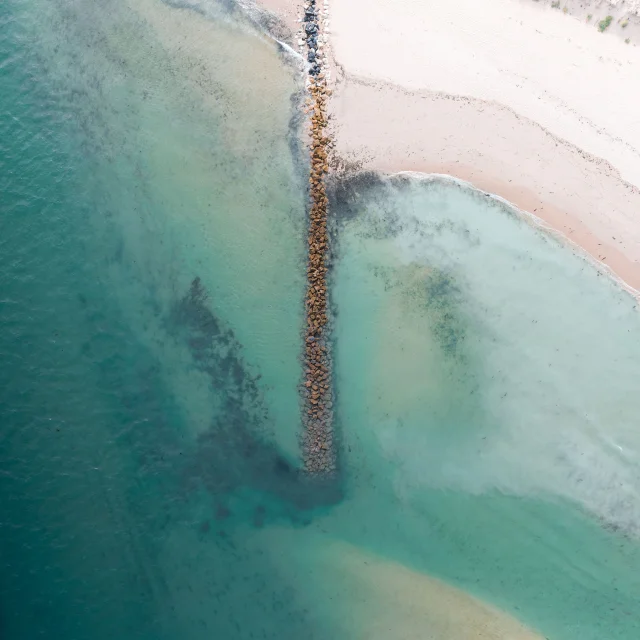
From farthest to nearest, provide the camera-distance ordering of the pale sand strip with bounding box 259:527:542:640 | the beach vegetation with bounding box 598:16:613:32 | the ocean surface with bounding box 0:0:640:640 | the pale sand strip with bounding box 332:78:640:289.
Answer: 1. the beach vegetation with bounding box 598:16:613:32
2. the pale sand strip with bounding box 332:78:640:289
3. the ocean surface with bounding box 0:0:640:640
4. the pale sand strip with bounding box 259:527:542:640

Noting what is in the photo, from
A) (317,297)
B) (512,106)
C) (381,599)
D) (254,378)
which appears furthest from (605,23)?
(381,599)

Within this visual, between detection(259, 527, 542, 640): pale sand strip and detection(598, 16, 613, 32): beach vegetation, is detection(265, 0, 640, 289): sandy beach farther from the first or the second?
detection(259, 527, 542, 640): pale sand strip

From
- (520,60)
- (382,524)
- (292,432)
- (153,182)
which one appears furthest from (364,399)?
(520,60)

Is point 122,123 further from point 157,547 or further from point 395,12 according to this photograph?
point 157,547

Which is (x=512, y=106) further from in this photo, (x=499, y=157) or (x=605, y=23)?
(x=605, y=23)

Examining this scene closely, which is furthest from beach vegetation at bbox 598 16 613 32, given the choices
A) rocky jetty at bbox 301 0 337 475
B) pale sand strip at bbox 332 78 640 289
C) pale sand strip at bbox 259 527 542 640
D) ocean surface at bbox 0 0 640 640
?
pale sand strip at bbox 259 527 542 640

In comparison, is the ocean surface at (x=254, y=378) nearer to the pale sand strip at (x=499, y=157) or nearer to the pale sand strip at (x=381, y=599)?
the pale sand strip at (x=381, y=599)

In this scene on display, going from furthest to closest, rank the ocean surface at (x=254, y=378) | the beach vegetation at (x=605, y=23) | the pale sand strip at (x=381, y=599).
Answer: the beach vegetation at (x=605, y=23) < the ocean surface at (x=254, y=378) < the pale sand strip at (x=381, y=599)

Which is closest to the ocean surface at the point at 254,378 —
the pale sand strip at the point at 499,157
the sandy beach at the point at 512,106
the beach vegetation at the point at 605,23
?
the pale sand strip at the point at 499,157
